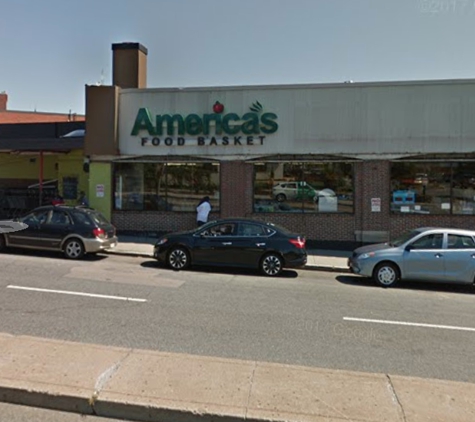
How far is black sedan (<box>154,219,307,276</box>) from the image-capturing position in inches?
421

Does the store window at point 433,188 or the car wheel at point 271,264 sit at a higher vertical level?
the store window at point 433,188

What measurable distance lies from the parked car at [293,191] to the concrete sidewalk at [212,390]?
38.4 ft

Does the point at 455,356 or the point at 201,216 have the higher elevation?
the point at 201,216

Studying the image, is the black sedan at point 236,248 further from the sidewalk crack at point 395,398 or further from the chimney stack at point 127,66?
the chimney stack at point 127,66

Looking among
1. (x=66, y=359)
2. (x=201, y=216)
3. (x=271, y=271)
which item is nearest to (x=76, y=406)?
(x=66, y=359)

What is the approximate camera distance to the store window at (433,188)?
48.4 ft

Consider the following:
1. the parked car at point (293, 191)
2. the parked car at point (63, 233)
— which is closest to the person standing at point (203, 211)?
the parked car at point (293, 191)

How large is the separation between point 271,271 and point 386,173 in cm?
697

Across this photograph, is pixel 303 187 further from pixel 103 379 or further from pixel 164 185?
pixel 103 379

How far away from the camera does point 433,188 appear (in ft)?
49.1

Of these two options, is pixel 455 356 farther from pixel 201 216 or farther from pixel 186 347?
pixel 201 216

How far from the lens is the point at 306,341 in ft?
18.1

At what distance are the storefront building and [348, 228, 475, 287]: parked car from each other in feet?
17.1

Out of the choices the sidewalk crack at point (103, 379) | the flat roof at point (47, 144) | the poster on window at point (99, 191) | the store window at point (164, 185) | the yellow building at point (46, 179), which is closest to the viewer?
the sidewalk crack at point (103, 379)
